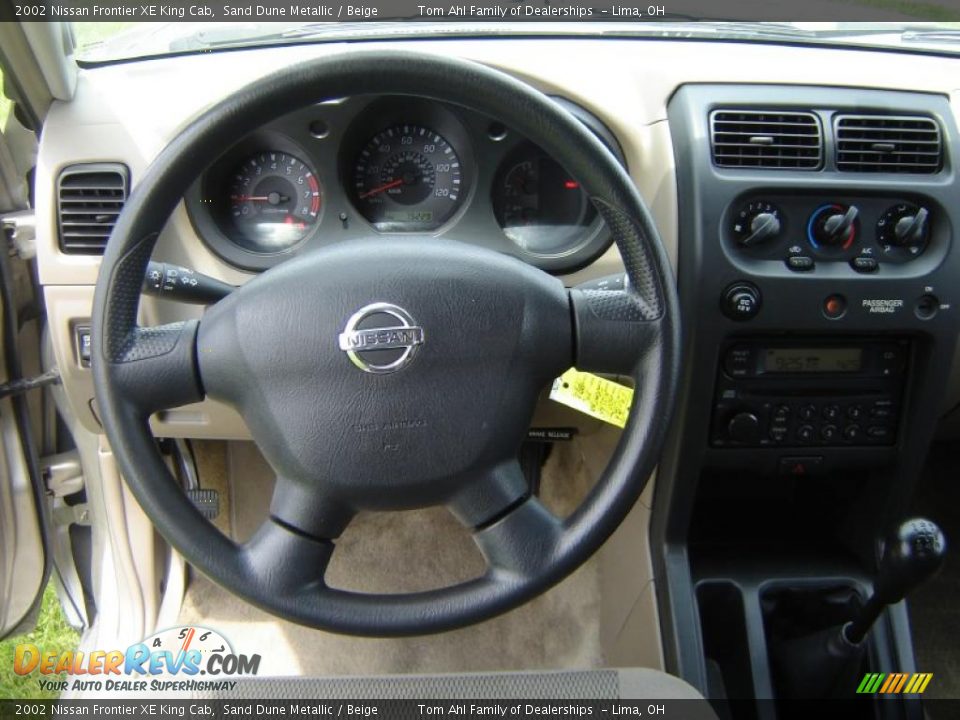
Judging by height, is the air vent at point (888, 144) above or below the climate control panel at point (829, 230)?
above

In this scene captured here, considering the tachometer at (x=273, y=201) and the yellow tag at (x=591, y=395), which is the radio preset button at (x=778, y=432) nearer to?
the yellow tag at (x=591, y=395)

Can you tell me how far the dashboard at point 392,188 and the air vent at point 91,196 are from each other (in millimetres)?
117

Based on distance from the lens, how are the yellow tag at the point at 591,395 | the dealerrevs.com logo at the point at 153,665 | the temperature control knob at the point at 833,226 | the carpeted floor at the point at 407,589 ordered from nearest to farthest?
the yellow tag at the point at 591,395, the temperature control knob at the point at 833,226, the dealerrevs.com logo at the point at 153,665, the carpeted floor at the point at 407,589

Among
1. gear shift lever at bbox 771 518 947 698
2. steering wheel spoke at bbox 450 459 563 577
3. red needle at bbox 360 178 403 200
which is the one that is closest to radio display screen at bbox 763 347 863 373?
gear shift lever at bbox 771 518 947 698

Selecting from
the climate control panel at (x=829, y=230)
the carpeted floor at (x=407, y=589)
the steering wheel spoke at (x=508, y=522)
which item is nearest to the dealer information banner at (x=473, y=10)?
the climate control panel at (x=829, y=230)

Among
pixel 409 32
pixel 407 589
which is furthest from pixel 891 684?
pixel 409 32

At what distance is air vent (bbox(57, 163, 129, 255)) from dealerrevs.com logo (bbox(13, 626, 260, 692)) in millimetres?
754

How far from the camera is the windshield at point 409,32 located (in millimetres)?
1416

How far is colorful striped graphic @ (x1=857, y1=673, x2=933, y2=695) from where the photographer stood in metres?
1.44

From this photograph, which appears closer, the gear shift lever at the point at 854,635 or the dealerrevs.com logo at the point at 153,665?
the gear shift lever at the point at 854,635

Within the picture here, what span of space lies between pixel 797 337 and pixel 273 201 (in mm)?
919

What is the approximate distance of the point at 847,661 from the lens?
4.67 feet

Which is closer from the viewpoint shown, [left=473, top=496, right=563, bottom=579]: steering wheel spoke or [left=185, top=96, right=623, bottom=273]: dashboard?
[left=473, top=496, right=563, bottom=579]: steering wheel spoke

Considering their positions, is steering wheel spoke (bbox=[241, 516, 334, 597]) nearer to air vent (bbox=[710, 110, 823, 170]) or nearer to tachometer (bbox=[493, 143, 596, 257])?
tachometer (bbox=[493, 143, 596, 257])
